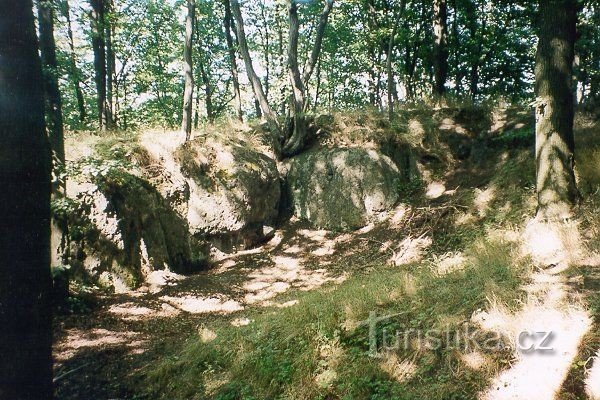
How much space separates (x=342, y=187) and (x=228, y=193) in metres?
3.02

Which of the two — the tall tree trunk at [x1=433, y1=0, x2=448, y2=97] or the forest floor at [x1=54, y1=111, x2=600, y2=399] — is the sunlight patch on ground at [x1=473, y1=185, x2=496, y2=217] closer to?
the forest floor at [x1=54, y1=111, x2=600, y2=399]

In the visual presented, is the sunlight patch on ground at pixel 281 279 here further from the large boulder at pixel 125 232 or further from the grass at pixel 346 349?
the grass at pixel 346 349

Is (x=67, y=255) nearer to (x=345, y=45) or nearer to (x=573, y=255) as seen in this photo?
(x=573, y=255)

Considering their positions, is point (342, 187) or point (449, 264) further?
point (342, 187)

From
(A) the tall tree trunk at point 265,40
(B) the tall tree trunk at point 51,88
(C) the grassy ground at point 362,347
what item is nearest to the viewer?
(C) the grassy ground at point 362,347

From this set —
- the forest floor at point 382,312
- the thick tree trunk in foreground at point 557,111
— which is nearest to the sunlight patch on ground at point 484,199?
the forest floor at point 382,312

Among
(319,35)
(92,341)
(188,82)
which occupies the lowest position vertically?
(92,341)

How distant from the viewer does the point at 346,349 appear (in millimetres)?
4434

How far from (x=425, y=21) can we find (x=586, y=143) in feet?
33.5

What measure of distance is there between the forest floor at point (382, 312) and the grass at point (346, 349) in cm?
2

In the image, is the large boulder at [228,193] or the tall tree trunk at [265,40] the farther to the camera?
the tall tree trunk at [265,40]

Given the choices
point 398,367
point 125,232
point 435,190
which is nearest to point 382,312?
point 398,367

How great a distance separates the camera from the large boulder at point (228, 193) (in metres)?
9.86

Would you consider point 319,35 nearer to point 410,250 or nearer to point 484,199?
point 484,199
